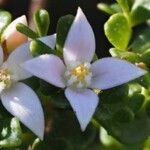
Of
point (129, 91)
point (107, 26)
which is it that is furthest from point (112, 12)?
point (129, 91)

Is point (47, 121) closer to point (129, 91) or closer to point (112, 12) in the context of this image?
point (129, 91)

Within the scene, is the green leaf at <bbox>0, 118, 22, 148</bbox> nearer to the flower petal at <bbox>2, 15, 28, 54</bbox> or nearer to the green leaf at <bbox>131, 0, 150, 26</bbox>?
the flower petal at <bbox>2, 15, 28, 54</bbox>

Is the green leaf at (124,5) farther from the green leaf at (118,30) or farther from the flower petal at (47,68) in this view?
the flower petal at (47,68)

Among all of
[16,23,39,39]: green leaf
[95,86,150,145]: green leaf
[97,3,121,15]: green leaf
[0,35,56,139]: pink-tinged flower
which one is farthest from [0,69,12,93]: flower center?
[97,3,121,15]: green leaf

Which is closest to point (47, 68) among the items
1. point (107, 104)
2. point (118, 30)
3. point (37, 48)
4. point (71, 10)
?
point (37, 48)

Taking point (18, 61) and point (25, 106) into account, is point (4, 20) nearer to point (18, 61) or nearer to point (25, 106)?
point (18, 61)

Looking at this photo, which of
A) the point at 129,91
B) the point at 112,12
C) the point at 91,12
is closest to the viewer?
the point at 129,91

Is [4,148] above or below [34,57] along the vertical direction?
below
